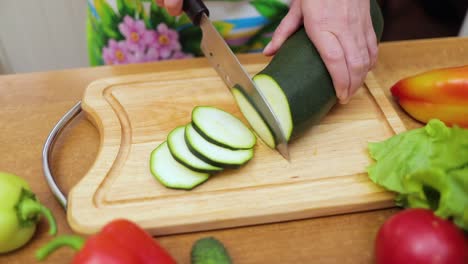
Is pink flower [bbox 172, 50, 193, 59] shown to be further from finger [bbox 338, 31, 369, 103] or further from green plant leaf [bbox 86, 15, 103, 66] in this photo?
finger [bbox 338, 31, 369, 103]

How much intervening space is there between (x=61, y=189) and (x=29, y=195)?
16 cm

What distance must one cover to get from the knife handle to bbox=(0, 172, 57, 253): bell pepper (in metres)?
0.62

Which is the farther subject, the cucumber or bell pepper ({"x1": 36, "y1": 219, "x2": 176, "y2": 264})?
the cucumber

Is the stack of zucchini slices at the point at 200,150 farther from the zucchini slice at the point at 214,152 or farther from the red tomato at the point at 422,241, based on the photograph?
the red tomato at the point at 422,241

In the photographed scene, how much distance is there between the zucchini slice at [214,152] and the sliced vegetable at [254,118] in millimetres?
60

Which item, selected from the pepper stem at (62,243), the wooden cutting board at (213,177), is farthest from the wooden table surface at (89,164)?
the pepper stem at (62,243)

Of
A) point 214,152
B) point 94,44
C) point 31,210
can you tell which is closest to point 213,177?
point 214,152

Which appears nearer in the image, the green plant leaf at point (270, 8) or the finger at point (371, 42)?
the finger at point (371, 42)

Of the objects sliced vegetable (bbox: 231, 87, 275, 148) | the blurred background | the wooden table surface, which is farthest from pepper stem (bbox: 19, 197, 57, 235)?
the blurred background

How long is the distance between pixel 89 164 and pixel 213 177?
34 centimetres

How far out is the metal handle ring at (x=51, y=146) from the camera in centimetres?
110

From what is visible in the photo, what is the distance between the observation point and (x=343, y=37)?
1229 millimetres

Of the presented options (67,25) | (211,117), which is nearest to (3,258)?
(211,117)

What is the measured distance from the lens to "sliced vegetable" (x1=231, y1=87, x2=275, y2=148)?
1212 millimetres
